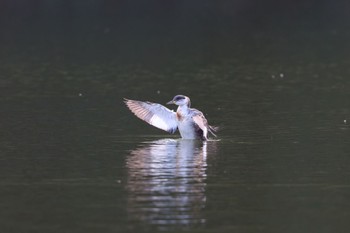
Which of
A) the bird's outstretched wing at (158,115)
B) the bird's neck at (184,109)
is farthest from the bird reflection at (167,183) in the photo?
the bird's outstretched wing at (158,115)

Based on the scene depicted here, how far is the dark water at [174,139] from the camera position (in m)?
13.9

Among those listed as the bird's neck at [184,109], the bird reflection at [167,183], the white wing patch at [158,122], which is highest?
the bird's neck at [184,109]

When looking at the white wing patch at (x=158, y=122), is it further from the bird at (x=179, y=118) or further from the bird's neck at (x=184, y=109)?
the bird's neck at (x=184, y=109)

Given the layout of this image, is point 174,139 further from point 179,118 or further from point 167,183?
point 167,183

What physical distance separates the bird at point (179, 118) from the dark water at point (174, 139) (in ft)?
0.67

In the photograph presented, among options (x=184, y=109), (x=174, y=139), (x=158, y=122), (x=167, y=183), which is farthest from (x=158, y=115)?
(x=167, y=183)

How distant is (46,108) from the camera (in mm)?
24031

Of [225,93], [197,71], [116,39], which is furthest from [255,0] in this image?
[225,93]

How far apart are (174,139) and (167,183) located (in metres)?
4.67

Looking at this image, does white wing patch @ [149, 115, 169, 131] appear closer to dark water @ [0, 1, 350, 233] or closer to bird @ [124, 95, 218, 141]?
bird @ [124, 95, 218, 141]

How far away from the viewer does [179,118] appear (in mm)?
19891

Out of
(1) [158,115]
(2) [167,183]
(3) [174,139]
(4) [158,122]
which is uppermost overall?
(1) [158,115]

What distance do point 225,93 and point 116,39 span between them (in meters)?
19.3

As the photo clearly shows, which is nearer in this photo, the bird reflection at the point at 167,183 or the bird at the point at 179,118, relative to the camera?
the bird reflection at the point at 167,183
